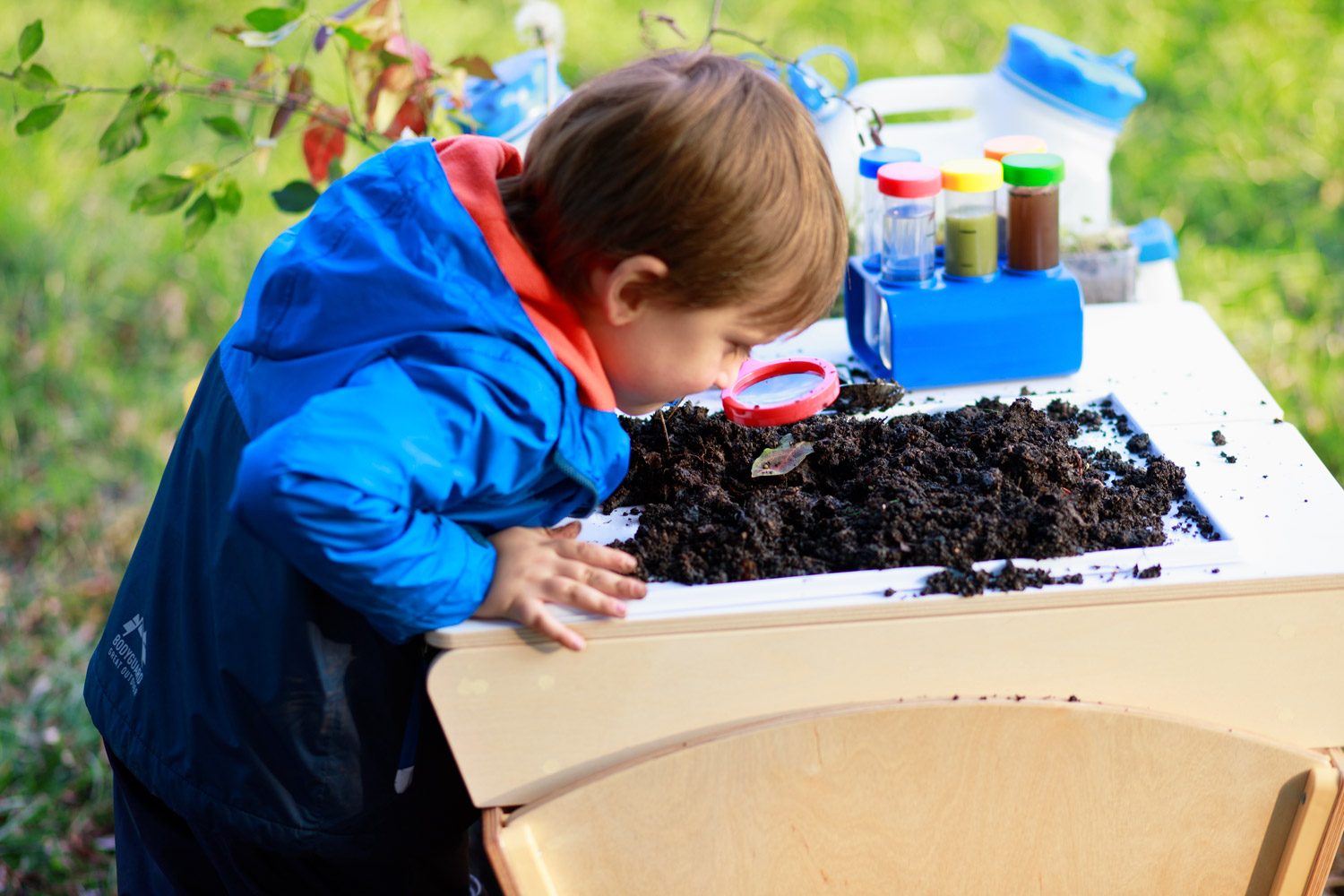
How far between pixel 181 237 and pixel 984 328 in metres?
2.20

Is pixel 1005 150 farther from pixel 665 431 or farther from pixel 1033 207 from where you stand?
pixel 665 431

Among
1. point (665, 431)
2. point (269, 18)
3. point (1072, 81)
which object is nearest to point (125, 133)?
point (269, 18)

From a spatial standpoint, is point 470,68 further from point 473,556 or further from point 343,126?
point 473,556

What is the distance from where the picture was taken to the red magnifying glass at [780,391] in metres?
1.18

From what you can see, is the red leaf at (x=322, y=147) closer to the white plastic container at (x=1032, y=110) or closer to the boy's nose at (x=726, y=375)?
the white plastic container at (x=1032, y=110)

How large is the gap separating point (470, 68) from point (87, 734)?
3.72 ft

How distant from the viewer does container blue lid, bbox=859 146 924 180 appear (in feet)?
4.47

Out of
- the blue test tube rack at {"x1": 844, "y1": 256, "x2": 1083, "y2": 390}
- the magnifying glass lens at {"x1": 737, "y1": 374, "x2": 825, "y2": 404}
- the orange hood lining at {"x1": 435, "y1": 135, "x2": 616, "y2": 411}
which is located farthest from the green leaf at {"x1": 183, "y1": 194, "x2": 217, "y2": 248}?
the blue test tube rack at {"x1": 844, "y1": 256, "x2": 1083, "y2": 390}

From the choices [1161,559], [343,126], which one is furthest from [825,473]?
[343,126]

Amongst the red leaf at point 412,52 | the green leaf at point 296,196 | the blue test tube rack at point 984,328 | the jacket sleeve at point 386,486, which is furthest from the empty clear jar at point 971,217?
the green leaf at point 296,196

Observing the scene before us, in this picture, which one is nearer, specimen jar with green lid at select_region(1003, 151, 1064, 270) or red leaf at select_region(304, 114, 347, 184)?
specimen jar with green lid at select_region(1003, 151, 1064, 270)

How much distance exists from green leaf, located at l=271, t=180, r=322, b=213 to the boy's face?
81cm

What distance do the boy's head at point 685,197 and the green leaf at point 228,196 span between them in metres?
0.75

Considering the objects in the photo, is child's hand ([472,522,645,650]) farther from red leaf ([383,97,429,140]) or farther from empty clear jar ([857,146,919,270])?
red leaf ([383,97,429,140])
